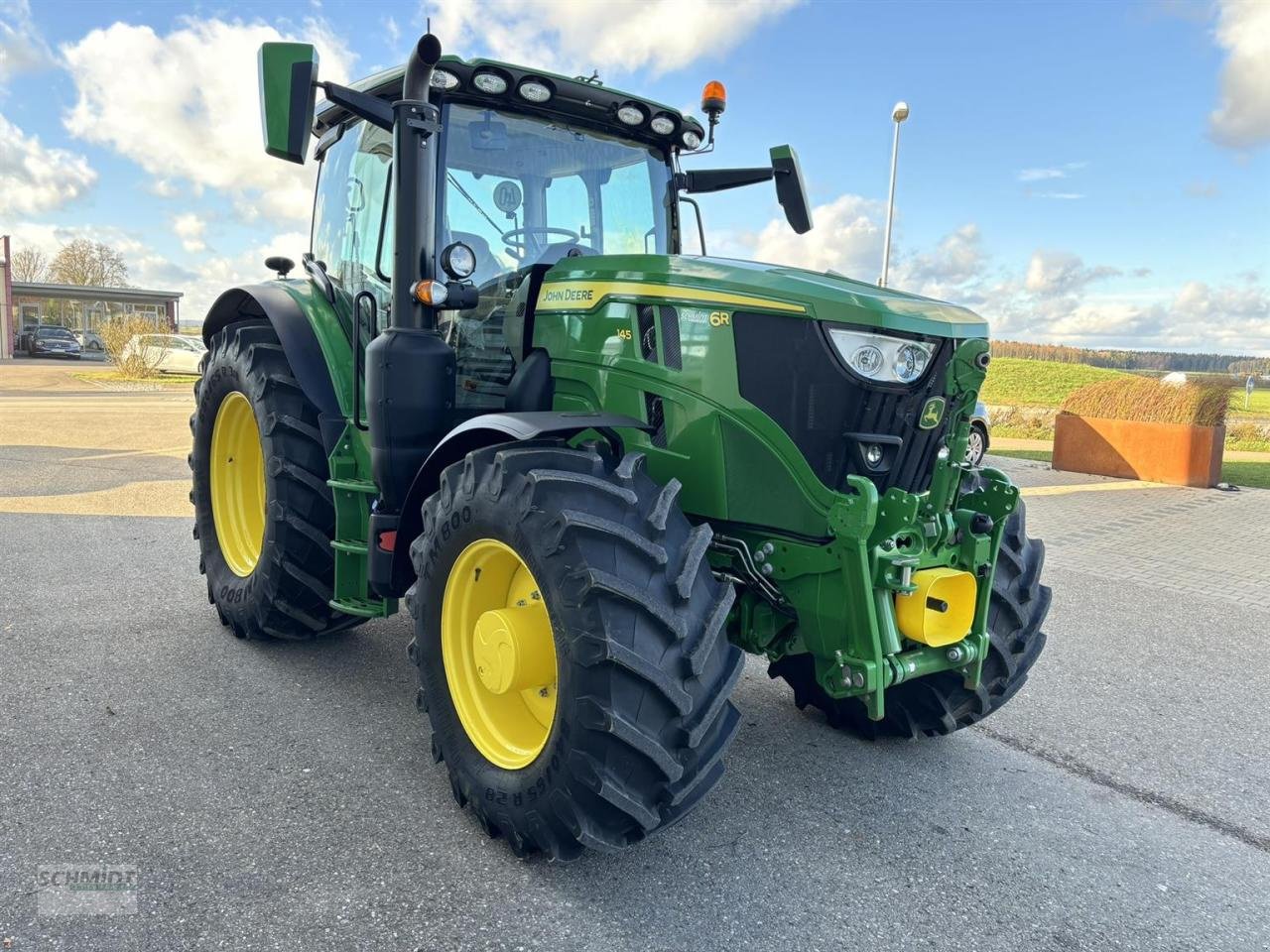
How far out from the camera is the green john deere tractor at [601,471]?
2.51 meters

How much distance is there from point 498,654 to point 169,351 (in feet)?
93.4

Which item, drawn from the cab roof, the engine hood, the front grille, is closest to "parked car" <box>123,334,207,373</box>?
the cab roof

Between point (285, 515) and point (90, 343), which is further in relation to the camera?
point (90, 343)

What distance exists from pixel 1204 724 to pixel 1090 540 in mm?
4668

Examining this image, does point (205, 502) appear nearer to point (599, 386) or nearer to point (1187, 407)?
point (599, 386)

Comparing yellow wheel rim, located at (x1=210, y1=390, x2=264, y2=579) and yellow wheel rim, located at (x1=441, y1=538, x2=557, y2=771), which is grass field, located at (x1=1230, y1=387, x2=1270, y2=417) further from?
yellow wheel rim, located at (x1=441, y1=538, x2=557, y2=771)

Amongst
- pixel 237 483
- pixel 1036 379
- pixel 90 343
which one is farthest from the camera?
pixel 90 343

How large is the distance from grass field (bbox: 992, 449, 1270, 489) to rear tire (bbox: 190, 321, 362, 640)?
13.2m

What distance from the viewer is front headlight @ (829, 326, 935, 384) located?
2789mm

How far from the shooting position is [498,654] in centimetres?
285

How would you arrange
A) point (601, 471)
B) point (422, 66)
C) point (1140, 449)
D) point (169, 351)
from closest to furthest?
point (601, 471) < point (422, 66) < point (1140, 449) < point (169, 351)

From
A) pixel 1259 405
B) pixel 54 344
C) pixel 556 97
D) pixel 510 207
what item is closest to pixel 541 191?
pixel 510 207

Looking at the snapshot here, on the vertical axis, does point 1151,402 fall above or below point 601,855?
above
